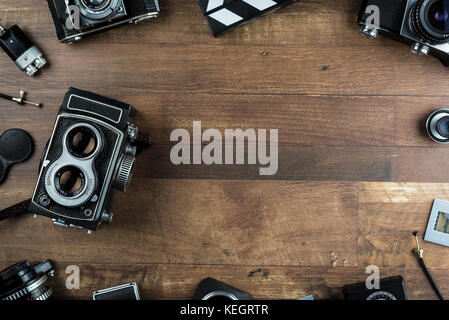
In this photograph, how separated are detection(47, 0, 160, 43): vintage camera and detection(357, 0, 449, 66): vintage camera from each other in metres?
0.66

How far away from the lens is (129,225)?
140 cm

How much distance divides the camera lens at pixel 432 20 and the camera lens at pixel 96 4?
905mm

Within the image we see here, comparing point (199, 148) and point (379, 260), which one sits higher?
point (199, 148)

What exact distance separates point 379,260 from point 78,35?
118 centimetres

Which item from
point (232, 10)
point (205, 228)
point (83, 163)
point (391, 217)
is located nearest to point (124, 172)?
point (83, 163)

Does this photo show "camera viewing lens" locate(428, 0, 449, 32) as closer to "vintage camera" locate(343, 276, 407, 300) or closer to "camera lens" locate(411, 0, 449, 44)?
"camera lens" locate(411, 0, 449, 44)

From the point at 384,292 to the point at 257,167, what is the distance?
54cm

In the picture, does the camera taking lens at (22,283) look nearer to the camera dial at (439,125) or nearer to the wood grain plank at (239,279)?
Result: the wood grain plank at (239,279)

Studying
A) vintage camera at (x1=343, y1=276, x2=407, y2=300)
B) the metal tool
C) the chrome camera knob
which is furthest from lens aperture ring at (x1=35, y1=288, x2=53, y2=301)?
vintage camera at (x1=343, y1=276, x2=407, y2=300)

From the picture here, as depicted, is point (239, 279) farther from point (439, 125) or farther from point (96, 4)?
point (96, 4)

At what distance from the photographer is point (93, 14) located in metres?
1.28
